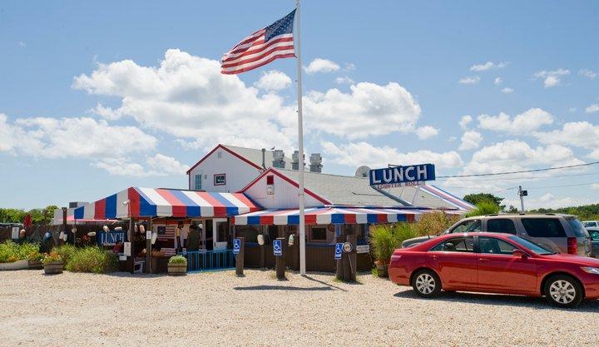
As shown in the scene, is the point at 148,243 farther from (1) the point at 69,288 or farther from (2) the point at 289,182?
(2) the point at 289,182

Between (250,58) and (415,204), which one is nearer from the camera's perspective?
(250,58)

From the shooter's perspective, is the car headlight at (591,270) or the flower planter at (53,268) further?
the flower planter at (53,268)

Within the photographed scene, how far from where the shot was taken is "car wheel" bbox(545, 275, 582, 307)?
9.99 metres

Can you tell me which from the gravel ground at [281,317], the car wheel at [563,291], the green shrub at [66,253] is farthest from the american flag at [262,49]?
the car wheel at [563,291]

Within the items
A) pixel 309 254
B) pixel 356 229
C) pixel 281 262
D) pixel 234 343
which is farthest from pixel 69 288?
pixel 356 229

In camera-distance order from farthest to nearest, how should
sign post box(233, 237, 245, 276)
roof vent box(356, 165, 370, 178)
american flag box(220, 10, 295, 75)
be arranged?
roof vent box(356, 165, 370, 178)
sign post box(233, 237, 245, 276)
american flag box(220, 10, 295, 75)

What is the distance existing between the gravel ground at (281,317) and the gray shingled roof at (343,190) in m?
8.33

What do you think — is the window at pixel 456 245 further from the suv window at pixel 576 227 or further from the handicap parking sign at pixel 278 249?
the handicap parking sign at pixel 278 249

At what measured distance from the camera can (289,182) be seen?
23.4 m

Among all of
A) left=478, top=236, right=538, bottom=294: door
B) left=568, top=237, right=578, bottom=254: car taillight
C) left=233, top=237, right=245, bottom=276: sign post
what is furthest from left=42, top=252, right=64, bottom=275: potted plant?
left=568, top=237, right=578, bottom=254: car taillight

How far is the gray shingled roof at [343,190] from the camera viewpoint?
23.0 meters

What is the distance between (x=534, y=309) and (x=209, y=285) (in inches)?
337

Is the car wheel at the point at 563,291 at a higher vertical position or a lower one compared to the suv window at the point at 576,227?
lower

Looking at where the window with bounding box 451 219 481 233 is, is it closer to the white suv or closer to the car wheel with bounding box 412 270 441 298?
the white suv
